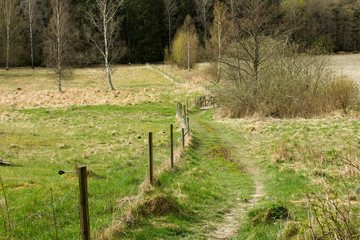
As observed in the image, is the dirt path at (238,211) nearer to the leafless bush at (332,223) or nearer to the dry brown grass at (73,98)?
the leafless bush at (332,223)

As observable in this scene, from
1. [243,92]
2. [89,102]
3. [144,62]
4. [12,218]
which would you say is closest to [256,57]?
[243,92]

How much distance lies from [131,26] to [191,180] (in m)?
73.0

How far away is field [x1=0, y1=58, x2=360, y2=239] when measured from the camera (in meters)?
4.95

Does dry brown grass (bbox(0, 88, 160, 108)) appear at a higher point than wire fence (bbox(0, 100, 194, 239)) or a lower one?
higher

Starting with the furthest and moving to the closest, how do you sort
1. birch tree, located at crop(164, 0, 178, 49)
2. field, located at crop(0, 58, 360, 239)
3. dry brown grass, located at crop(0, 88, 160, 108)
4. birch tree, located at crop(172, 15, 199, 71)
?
birch tree, located at crop(164, 0, 178, 49) → birch tree, located at crop(172, 15, 199, 71) → dry brown grass, located at crop(0, 88, 160, 108) → field, located at crop(0, 58, 360, 239)

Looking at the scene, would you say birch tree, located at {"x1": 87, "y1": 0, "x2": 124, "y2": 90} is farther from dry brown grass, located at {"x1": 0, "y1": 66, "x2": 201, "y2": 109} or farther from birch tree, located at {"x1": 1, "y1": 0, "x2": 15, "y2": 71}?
birch tree, located at {"x1": 1, "y1": 0, "x2": 15, "y2": 71}

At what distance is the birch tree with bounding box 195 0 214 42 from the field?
52637mm

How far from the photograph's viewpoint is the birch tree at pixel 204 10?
69.9 metres

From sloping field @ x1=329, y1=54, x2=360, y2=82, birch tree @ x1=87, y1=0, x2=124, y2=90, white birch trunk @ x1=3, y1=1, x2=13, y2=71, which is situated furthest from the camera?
white birch trunk @ x1=3, y1=1, x2=13, y2=71

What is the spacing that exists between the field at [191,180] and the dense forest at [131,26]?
25.4m

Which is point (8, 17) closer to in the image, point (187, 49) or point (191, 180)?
point (187, 49)

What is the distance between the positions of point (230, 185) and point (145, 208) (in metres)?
3.54

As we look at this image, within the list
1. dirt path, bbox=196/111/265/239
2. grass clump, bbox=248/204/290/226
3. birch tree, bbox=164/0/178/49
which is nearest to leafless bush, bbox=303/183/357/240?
grass clump, bbox=248/204/290/226

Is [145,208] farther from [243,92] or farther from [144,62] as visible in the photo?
[144,62]
